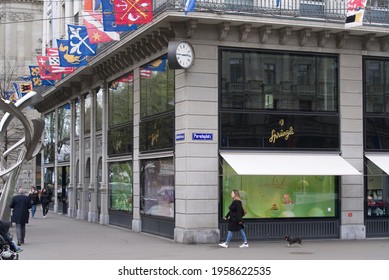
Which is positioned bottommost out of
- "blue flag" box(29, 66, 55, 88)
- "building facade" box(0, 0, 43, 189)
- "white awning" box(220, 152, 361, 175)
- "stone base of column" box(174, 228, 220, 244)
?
"stone base of column" box(174, 228, 220, 244)

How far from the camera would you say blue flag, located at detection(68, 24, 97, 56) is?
23234 millimetres

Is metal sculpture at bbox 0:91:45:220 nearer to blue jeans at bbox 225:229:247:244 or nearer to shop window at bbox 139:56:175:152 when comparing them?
shop window at bbox 139:56:175:152

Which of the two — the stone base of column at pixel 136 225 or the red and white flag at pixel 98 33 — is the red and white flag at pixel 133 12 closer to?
the red and white flag at pixel 98 33

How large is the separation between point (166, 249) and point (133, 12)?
7.15 meters

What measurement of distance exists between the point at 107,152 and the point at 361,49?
41.0 feet

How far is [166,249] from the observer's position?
1812 centimetres

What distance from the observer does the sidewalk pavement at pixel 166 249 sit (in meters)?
16.5

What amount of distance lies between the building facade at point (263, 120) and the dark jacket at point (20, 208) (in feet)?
14.9

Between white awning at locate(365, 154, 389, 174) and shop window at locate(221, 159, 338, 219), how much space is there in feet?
4.81

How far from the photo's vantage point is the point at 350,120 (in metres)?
21.6

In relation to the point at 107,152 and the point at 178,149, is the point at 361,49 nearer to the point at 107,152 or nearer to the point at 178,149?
the point at 178,149

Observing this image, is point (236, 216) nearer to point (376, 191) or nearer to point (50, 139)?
point (376, 191)

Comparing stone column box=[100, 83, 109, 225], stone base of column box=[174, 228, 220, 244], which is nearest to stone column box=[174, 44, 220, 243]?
stone base of column box=[174, 228, 220, 244]

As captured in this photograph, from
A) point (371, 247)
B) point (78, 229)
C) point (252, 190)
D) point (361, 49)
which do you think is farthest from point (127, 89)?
point (371, 247)
